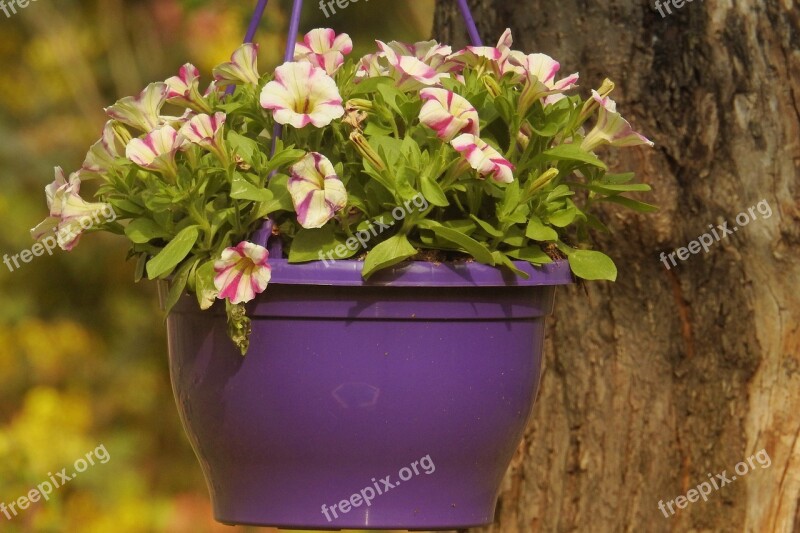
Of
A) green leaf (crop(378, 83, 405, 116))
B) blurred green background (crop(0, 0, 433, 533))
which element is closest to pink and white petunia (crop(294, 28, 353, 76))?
green leaf (crop(378, 83, 405, 116))

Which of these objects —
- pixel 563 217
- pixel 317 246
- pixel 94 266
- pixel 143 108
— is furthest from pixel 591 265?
pixel 94 266

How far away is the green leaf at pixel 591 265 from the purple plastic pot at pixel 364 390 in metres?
0.02

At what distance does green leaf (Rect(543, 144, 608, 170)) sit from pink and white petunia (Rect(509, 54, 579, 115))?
0.19ft

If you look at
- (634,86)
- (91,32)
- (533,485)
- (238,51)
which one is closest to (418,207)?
(238,51)

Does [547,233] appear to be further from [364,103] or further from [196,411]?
[196,411]

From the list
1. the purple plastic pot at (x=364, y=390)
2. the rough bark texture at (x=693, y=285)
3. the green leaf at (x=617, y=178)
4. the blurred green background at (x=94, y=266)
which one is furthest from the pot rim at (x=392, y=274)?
the blurred green background at (x=94, y=266)

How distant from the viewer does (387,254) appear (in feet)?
3.24

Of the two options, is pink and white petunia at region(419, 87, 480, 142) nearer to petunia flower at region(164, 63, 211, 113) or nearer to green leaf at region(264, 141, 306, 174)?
green leaf at region(264, 141, 306, 174)

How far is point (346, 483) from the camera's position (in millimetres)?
1091

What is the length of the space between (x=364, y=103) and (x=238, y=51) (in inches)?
6.8

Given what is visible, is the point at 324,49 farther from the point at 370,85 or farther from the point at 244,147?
the point at 244,147

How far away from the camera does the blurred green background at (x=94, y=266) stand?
3379 millimetres

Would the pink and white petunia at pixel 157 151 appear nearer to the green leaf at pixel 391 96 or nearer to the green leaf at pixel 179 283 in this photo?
the green leaf at pixel 179 283

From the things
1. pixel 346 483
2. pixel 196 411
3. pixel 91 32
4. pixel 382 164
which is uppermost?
pixel 91 32
